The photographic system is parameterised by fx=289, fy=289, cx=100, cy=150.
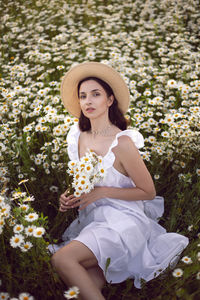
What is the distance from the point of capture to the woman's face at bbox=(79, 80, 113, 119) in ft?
6.68

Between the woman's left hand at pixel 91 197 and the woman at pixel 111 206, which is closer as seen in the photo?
the woman at pixel 111 206

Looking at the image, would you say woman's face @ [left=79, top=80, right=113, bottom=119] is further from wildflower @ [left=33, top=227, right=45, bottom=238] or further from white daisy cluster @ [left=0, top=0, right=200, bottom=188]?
wildflower @ [left=33, top=227, right=45, bottom=238]

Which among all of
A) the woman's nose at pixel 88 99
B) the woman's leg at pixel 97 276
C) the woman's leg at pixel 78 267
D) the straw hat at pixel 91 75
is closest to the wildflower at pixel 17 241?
the woman's leg at pixel 78 267

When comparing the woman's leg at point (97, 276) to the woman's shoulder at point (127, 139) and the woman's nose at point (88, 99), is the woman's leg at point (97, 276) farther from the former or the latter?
the woman's nose at point (88, 99)

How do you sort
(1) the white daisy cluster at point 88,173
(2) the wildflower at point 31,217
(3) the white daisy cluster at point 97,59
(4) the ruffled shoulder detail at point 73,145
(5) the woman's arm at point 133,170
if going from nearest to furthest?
1. (2) the wildflower at point 31,217
2. (1) the white daisy cluster at point 88,173
3. (5) the woman's arm at point 133,170
4. (4) the ruffled shoulder detail at point 73,145
5. (3) the white daisy cluster at point 97,59

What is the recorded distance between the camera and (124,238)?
186 cm

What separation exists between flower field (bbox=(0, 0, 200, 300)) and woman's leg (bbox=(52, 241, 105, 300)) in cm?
8

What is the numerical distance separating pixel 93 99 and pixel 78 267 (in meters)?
1.10

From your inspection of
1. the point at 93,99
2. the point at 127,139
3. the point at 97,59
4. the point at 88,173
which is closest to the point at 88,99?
the point at 93,99

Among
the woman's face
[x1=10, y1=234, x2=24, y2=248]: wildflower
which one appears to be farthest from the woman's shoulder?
[x1=10, y1=234, x2=24, y2=248]: wildflower

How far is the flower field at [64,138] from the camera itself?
1610 millimetres

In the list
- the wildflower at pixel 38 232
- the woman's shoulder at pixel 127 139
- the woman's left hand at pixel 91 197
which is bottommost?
the woman's left hand at pixel 91 197

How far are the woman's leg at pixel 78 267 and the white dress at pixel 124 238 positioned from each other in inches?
2.1

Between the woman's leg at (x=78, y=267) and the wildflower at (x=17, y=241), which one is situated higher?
the wildflower at (x=17, y=241)
